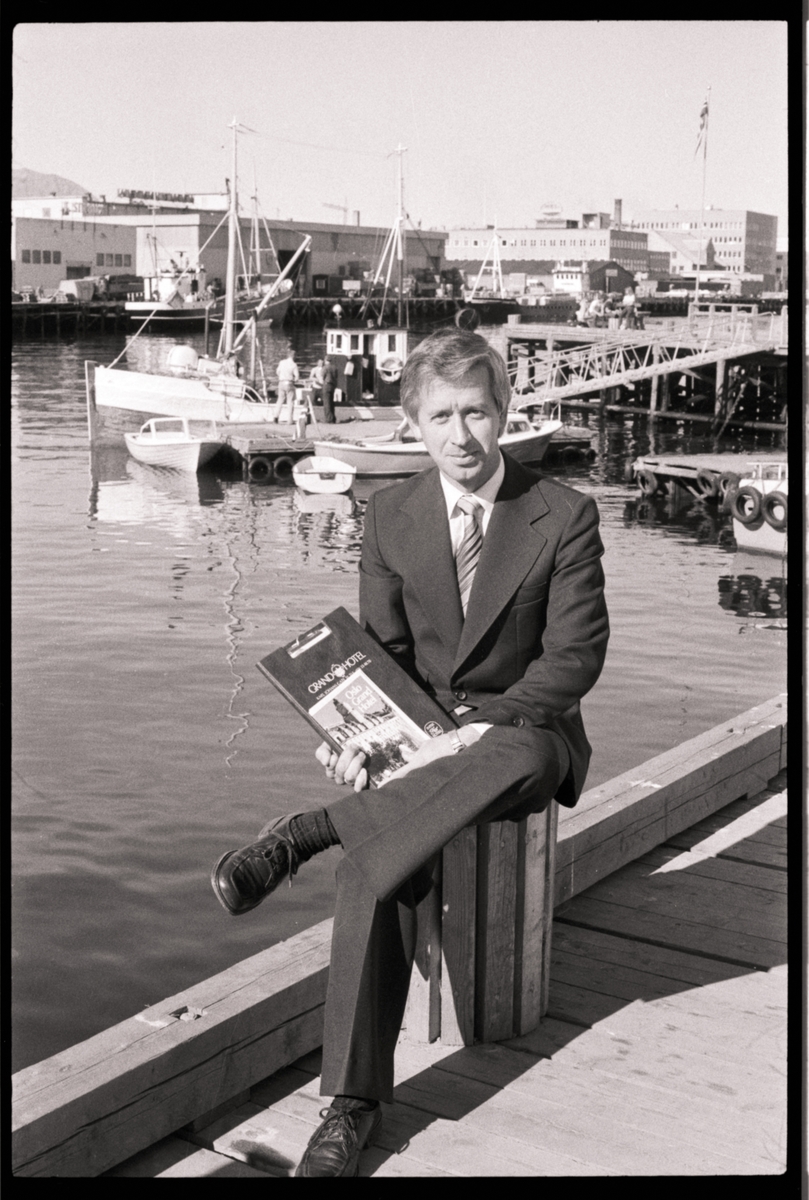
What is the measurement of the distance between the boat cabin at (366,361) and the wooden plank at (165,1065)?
2902 centimetres

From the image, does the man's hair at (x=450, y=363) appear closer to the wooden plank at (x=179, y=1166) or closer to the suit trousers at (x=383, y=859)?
the suit trousers at (x=383, y=859)

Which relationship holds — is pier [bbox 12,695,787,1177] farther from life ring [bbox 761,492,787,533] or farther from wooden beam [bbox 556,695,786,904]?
life ring [bbox 761,492,787,533]

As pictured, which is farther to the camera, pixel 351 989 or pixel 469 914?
pixel 469 914

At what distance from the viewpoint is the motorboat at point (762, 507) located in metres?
20.2

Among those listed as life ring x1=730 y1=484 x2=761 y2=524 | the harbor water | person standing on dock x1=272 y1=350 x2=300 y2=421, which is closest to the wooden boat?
the harbor water

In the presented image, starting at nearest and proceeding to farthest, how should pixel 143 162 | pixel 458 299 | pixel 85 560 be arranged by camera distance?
pixel 143 162
pixel 85 560
pixel 458 299

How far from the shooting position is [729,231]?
61.8ft

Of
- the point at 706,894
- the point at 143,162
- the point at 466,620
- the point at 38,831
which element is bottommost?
the point at 38,831

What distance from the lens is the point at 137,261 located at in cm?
7775

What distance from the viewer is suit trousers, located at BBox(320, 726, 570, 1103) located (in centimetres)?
288

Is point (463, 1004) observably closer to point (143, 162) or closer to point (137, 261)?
point (143, 162)

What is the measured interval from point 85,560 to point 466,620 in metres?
16.9

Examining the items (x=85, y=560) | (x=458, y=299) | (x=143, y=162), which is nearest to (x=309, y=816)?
(x=143, y=162)

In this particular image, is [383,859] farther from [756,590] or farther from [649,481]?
[649,481]
